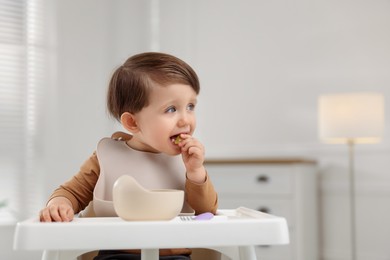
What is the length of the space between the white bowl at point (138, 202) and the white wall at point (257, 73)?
9.28ft

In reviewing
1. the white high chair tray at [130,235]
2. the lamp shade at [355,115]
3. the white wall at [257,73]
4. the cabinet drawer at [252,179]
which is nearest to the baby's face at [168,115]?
the white high chair tray at [130,235]

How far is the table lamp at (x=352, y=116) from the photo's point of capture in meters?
3.27

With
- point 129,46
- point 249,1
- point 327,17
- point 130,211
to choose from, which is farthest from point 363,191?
point 130,211

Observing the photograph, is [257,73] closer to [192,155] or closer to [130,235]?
[192,155]

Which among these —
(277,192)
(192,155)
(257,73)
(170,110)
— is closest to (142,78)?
(170,110)

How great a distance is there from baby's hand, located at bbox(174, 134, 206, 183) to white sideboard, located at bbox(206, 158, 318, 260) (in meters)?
2.26

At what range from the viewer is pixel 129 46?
4449 mm

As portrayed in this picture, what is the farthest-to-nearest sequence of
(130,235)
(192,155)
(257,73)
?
(257,73), (192,155), (130,235)

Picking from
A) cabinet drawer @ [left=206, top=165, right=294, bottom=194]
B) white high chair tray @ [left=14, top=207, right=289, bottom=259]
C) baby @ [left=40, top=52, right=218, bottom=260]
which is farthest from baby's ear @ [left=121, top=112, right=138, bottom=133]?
cabinet drawer @ [left=206, top=165, right=294, bottom=194]

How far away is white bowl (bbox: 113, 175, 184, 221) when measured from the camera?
1032 millimetres

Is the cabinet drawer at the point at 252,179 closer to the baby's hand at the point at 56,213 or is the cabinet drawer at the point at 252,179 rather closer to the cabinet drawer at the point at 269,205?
the cabinet drawer at the point at 269,205

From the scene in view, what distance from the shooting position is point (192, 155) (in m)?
1.22

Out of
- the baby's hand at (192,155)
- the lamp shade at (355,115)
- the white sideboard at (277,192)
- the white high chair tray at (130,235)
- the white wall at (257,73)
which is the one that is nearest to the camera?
the white high chair tray at (130,235)

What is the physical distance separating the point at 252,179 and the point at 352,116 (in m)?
0.68
